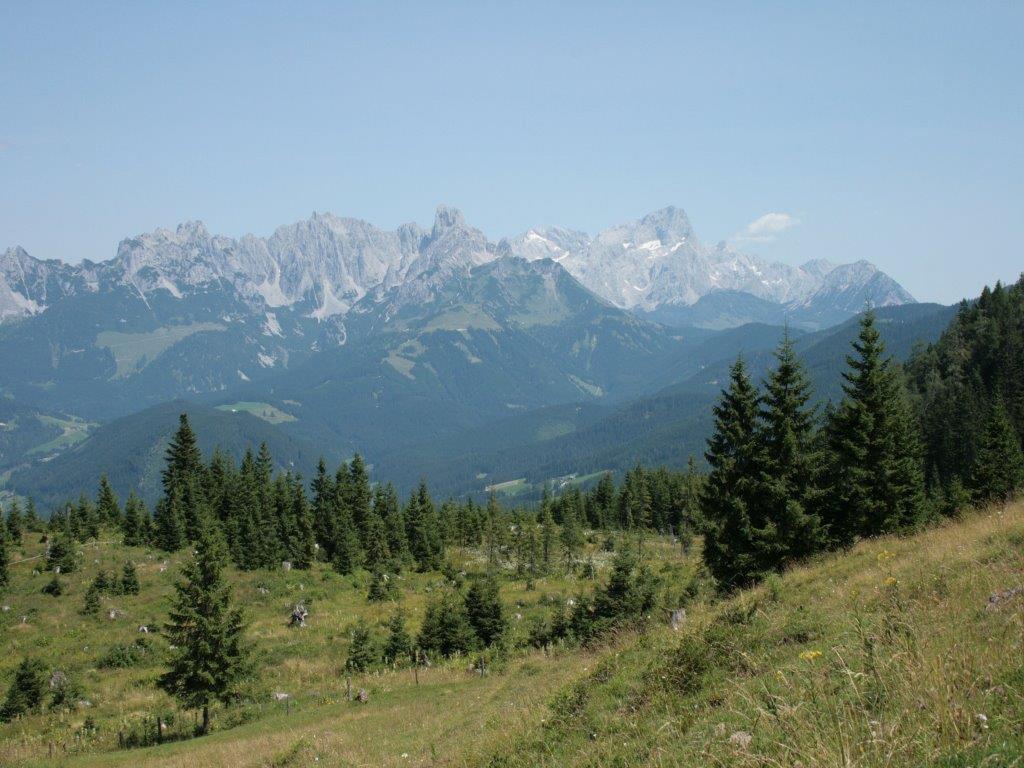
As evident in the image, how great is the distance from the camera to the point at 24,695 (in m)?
34.5

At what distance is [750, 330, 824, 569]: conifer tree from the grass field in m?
9.49

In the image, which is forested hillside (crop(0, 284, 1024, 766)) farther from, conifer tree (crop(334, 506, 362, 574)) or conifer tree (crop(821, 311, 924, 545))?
conifer tree (crop(334, 506, 362, 574))

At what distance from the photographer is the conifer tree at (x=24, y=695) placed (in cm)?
3406

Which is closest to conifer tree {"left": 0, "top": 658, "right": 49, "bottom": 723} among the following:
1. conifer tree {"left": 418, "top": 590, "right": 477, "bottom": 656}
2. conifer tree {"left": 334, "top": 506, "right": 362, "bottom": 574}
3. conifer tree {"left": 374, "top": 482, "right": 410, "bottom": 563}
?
conifer tree {"left": 418, "top": 590, "right": 477, "bottom": 656}

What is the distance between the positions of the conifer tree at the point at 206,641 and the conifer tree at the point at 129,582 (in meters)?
27.1

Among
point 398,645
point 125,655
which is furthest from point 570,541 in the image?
point 125,655

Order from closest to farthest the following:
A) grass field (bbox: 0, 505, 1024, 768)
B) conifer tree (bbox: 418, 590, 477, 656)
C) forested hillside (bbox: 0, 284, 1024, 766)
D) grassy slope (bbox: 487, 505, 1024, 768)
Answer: grassy slope (bbox: 487, 505, 1024, 768) < grass field (bbox: 0, 505, 1024, 768) < forested hillside (bbox: 0, 284, 1024, 766) < conifer tree (bbox: 418, 590, 477, 656)

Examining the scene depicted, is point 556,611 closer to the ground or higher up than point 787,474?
closer to the ground

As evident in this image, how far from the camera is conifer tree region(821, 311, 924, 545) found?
111 ft

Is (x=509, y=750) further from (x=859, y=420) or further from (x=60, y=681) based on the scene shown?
(x=60, y=681)

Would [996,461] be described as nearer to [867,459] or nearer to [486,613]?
[867,459]

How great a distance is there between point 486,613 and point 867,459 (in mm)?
25644

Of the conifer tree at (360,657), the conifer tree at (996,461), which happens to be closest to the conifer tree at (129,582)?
the conifer tree at (360,657)

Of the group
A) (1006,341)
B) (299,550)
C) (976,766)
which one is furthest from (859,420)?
(1006,341)
